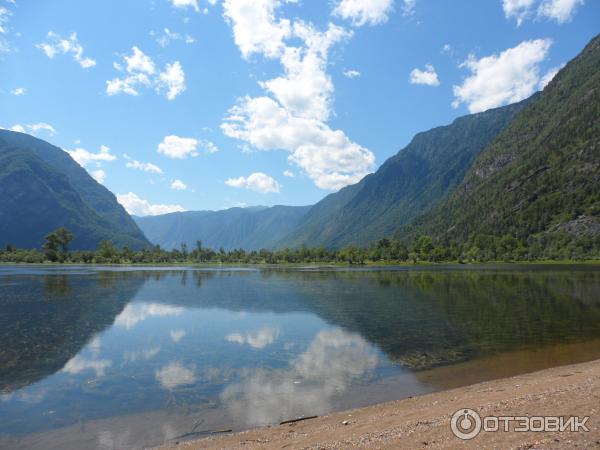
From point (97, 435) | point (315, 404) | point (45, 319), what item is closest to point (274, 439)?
point (315, 404)

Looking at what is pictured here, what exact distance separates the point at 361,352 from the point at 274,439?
1538 centimetres

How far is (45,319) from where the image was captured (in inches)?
1639

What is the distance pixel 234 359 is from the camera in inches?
1055

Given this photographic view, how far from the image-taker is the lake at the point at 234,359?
17.0 m

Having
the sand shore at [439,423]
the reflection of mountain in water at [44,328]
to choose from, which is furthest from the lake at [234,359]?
the sand shore at [439,423]

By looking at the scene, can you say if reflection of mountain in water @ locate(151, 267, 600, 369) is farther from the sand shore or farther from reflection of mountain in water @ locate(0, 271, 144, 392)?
reflection of mountain in water @ locate(0, 271, 144, 392)

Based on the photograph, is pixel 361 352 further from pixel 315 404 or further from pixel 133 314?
pixel 133 314

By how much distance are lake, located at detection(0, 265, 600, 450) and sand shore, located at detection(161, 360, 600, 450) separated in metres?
1.75

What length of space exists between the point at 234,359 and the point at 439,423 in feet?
55.5

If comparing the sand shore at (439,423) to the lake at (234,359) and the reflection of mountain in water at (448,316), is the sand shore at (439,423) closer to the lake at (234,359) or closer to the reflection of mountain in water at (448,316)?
the lake at (234,359)

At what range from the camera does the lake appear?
1695 centimetres

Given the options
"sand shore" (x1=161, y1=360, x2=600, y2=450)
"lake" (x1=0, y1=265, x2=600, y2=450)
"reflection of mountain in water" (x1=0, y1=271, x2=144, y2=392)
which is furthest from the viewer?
"reflection of mountain in water" (x1=0, y1=271, x2=144, y2=392)

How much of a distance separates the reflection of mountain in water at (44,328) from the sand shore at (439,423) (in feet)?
51.6

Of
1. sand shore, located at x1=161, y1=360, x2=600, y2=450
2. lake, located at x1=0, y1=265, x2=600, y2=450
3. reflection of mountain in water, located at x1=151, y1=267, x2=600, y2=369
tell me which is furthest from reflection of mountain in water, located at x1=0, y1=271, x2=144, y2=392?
sand shore, located at x1=161, y1=360, x2=600, y2=450
